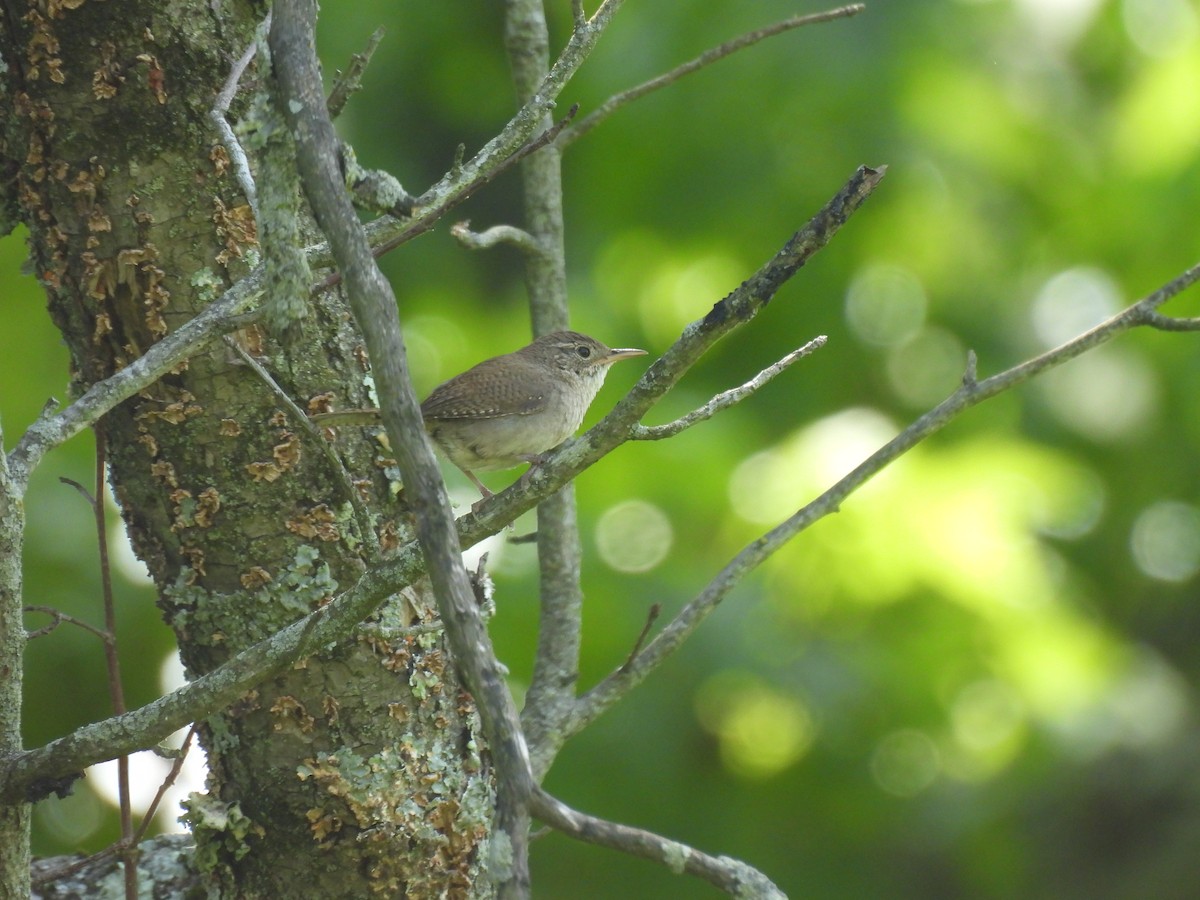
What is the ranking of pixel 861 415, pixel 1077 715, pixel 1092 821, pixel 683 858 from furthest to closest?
pixel 1092 821
pixel 861 415
pixel 1077 715
pixel 683 858

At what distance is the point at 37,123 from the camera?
7.26ft

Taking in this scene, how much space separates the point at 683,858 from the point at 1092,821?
230 inches

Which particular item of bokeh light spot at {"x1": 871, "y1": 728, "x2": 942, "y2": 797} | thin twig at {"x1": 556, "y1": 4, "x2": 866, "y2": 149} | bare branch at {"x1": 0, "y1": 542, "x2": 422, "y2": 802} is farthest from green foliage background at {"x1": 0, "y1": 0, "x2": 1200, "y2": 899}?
bare branch at {"x1": 0, "y1": 542, "x2": 422, "y2": 802}

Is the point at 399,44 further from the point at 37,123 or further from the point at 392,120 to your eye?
the point at 37,123

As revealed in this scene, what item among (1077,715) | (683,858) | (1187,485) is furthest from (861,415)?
(683,858)

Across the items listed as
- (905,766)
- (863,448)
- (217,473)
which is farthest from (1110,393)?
(217,473)

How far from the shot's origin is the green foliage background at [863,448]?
15.0 ft

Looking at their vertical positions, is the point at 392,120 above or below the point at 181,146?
above

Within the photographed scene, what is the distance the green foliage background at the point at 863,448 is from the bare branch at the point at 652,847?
2.92 m

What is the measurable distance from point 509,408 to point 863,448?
4.38ft

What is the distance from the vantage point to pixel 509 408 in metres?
4.08

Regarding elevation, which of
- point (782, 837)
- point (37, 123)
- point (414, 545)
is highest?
point (37, 123)

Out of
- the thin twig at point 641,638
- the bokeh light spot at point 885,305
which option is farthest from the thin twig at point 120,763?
the bokeh light spot at point 885,305

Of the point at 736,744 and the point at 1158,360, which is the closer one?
the point at 736,744
